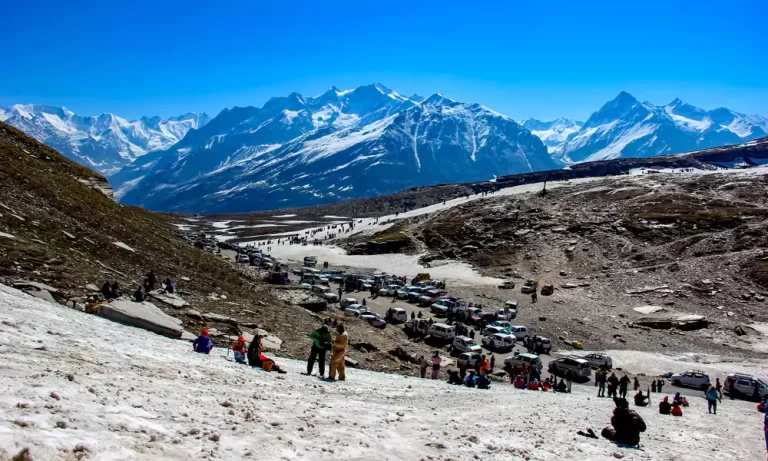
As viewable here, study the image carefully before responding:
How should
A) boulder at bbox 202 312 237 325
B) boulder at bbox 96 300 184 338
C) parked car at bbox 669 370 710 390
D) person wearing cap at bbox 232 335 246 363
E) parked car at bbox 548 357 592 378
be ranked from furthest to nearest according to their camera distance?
parked car at bbox 548 357 592 378, parked car at bbox 669 370 710 390, boulder at bbox 202 312 237 325, boulder at bbox 96 300 184 338, person wearing cap at bbox 232 335 246 363

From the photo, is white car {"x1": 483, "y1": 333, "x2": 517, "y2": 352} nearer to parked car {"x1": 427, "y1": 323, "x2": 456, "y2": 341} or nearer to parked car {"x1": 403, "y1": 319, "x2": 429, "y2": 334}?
parked car {"x1": 427, "y1": 323, "x2": 456, "y2": 341}

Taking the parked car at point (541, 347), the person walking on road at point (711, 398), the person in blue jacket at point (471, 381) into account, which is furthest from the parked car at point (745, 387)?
the person in blue jacket at point (471, 381)

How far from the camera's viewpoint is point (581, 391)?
104 feet

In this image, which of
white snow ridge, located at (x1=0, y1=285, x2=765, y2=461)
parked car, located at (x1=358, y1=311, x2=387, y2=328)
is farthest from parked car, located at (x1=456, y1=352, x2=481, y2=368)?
white snow ridge, located at (x1=0, y1=285, x2=765, y2=461)

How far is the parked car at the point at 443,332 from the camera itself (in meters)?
42.6

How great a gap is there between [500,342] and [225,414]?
35.9 meters

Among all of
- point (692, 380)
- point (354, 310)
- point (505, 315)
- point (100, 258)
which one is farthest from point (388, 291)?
point (100, 258)

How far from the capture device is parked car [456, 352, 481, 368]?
34125 millimetres

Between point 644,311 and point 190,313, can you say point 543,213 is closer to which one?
point 644,311

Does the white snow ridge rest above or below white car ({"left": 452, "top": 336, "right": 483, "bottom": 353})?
below

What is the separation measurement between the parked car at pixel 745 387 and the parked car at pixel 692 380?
5.41ft

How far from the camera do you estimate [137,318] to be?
64.1ft

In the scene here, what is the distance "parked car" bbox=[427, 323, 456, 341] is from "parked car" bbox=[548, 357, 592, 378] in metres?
8.91

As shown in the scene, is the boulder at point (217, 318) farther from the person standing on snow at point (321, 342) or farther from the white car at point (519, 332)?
the white car at point (519, 332)
